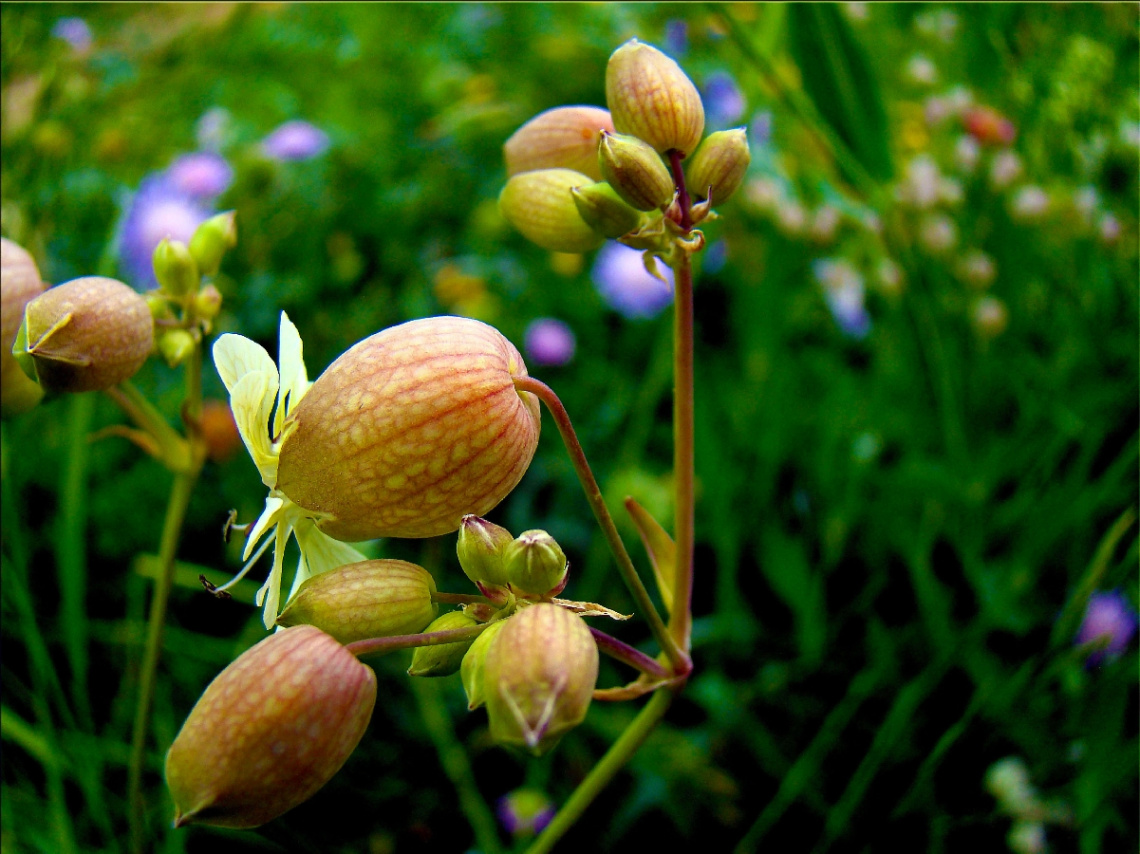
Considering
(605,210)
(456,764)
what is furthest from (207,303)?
(456,764)

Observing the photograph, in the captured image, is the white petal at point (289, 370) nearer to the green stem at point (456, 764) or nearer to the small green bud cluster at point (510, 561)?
the small green bud cluster at point (510, 561)

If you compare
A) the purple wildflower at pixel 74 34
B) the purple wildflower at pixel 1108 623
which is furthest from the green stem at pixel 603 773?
the purple wildflower at pixel 74 34

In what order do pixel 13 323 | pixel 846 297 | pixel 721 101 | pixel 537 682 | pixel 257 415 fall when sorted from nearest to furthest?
pixel 537 682
pixel 257 415
pixel 13 323
pixel 846 297
pixel 721 101

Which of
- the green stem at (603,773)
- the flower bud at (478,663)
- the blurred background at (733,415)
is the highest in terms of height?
the flower bud at (478,663)

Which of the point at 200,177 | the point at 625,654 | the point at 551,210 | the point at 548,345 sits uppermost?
the point at 551,210

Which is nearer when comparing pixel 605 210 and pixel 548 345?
pixel 605 210

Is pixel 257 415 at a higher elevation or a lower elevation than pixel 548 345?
higher

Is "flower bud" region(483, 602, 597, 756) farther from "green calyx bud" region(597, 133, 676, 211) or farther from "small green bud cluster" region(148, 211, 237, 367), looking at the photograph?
"small green bud cluster" region(148, 211, 237, 367)

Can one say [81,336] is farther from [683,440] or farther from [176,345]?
[683,440]

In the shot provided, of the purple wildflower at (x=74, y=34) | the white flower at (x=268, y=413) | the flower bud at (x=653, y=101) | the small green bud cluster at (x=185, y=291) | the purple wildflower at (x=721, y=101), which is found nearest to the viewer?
the white flower at (x=268, y=413)
